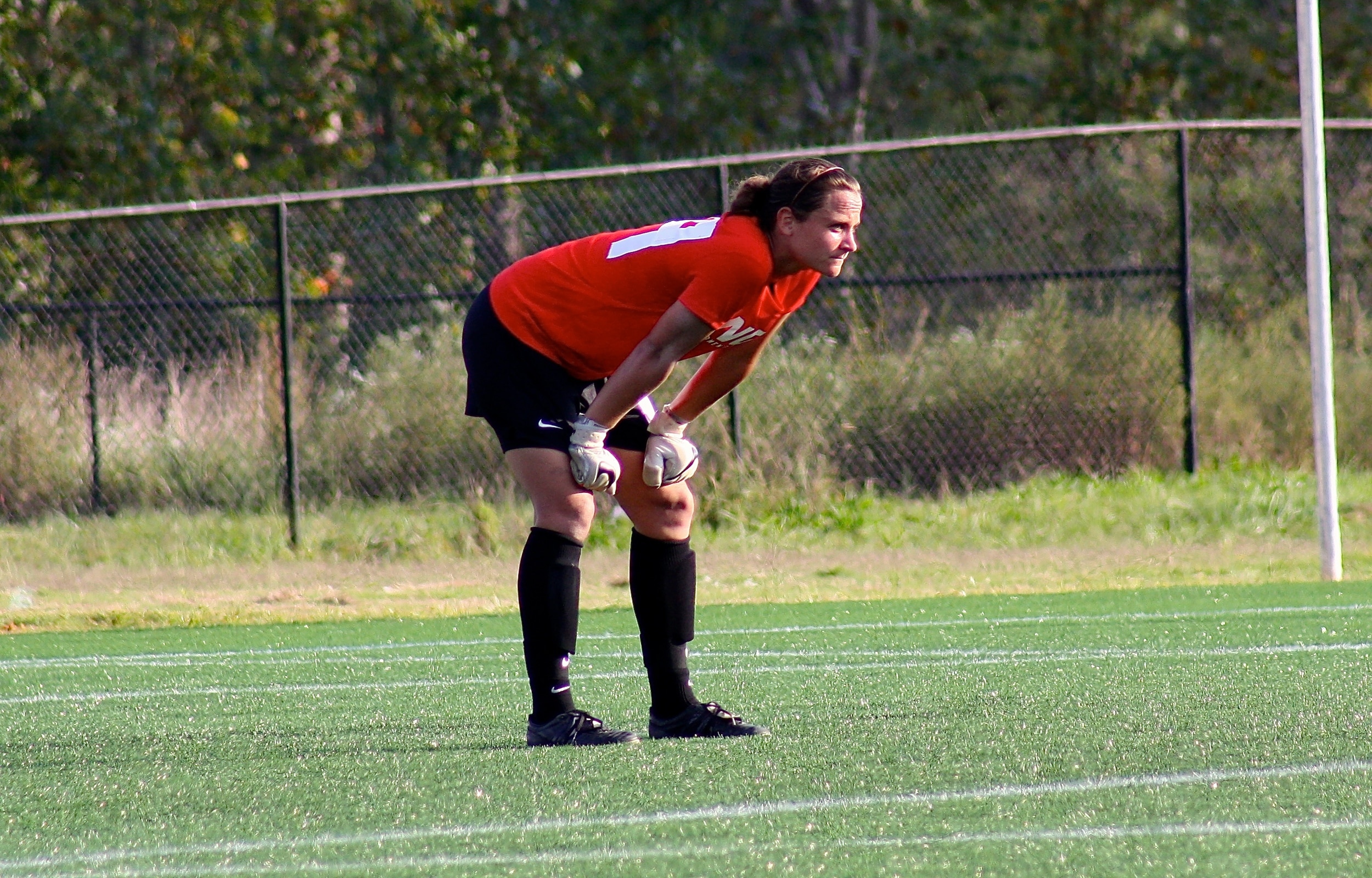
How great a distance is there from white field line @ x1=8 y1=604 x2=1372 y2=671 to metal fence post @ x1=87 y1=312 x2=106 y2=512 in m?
6.53

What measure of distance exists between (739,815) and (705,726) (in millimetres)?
1033

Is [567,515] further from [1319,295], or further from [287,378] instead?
[287,378]

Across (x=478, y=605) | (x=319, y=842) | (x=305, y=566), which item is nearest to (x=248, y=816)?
(x=319, y=842)

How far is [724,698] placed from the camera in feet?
17.3

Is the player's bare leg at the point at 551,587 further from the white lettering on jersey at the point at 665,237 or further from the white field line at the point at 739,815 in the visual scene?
the white field line at the point at 739,815

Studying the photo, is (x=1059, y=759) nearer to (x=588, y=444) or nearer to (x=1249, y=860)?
(x=1249, y=860)

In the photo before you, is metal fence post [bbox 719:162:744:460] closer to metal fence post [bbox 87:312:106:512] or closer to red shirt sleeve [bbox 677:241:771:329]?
metal fence post [bbox 87:312:106:512]

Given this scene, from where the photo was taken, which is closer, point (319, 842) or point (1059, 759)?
point (319, 842)

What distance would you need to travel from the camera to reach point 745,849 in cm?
325

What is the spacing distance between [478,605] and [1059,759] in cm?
484

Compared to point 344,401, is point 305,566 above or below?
below

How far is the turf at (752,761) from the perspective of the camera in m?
3.25

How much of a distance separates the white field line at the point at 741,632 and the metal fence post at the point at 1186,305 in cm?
468

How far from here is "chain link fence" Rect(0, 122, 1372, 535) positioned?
1226 centimetres
